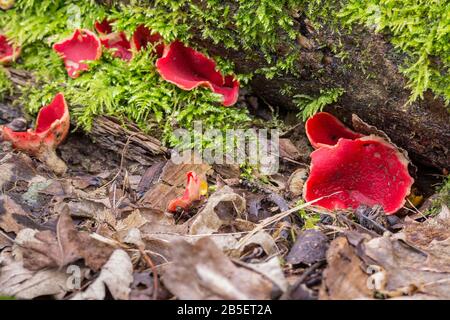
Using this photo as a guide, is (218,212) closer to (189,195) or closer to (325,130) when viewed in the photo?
(189,195)

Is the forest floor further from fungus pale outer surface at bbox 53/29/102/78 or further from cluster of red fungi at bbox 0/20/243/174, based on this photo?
fungus pale outer surface at bbox 53/29/102/78

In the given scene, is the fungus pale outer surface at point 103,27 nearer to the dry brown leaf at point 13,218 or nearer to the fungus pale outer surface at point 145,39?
the fungus pale outer surface at point 145,39

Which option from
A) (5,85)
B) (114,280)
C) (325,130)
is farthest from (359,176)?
(5,85)

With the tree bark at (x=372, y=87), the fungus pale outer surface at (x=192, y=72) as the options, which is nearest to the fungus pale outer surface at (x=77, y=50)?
the fungus pale outer surface at (x=192, y=72)

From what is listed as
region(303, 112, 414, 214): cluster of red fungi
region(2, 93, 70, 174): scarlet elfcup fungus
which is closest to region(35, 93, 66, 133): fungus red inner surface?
region(2, 93, 70, 174): scarlet elfcup fungus

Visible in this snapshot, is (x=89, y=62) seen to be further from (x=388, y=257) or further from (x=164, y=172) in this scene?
(x=388, y=257)
